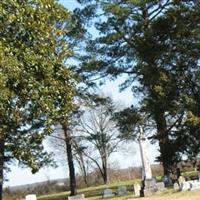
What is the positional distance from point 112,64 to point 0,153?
932 cm

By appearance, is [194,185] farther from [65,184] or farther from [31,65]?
[65,184]

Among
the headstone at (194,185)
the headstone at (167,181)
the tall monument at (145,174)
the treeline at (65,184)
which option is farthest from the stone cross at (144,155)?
the treeline at (65,184)

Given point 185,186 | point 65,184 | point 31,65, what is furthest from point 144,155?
point 65,184

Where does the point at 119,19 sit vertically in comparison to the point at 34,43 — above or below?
above

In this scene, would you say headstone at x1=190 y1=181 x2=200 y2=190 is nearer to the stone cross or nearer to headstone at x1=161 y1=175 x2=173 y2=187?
headstone at x1=161 y1=175 x2=173 y2=187

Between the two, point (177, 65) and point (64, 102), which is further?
point (177, 65)

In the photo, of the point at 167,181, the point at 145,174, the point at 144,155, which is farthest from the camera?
the point at 144,155

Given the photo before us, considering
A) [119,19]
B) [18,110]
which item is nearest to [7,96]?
[18,110]

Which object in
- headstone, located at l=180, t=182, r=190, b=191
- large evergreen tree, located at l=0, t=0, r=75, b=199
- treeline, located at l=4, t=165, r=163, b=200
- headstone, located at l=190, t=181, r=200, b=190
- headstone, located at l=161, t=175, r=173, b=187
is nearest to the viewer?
large evergreen tree, located at l=0, t=0, r=75, b=199

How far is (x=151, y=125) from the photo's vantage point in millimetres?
32844

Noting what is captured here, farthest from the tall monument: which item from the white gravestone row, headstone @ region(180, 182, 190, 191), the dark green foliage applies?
the dark green foliage

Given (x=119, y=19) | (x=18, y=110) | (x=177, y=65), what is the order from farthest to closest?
1. (x=119, y=19)
2. (x=177, y=65)
3. (x=18, y=110)

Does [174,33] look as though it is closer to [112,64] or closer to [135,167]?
[112,64]

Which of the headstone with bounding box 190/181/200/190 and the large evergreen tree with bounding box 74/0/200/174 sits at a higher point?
the large evergreen tree with bounding box 74/0/200/174
